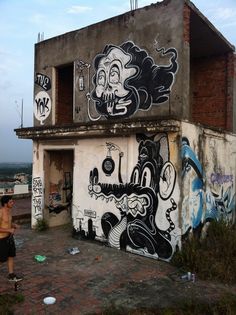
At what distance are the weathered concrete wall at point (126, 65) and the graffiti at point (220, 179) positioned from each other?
222 cm

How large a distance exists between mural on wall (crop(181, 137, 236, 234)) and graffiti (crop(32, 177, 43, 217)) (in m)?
4.82

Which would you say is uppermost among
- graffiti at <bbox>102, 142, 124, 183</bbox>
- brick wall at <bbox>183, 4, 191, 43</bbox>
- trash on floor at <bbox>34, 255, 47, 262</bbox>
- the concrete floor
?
brick wall at <bbox>183, 4, 191, 43</bbox>

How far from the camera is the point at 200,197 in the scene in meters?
7.87

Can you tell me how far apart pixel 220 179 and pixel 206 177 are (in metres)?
1.00

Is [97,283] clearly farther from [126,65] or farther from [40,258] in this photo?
[126,65]

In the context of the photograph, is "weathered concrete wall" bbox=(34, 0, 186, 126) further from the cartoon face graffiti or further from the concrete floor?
the concrete floor

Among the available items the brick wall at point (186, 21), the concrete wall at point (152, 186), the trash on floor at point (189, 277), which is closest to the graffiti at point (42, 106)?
the concrete wall at point (152, 186)

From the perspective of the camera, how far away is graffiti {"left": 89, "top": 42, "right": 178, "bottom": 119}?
742 centimetres

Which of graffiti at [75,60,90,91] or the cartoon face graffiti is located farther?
graffiti at [75,60,90,91]

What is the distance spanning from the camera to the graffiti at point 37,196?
10.1 meters

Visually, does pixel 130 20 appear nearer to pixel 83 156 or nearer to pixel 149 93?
pixel 149 93

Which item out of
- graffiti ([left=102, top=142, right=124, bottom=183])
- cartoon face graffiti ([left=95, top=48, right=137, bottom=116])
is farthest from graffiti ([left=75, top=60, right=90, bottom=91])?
graffiti ([left=102, top=142, right=124, bottom=183])

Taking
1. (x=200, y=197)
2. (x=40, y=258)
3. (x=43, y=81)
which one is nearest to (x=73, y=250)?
(x=40, y=258)

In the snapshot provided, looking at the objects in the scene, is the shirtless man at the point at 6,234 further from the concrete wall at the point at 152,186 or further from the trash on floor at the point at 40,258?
the concrete wall at the point at 152,186
